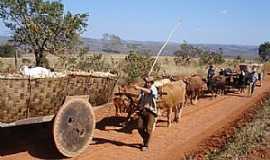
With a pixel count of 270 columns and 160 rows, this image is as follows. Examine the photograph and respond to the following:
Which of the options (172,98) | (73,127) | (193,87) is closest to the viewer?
(73,127)

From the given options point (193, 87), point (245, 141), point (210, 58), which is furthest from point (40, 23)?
point (210, 58)

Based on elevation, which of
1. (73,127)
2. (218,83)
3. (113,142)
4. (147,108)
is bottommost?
(113,142)

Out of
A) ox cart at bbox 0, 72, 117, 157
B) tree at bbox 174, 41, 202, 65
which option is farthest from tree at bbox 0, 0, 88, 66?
tree at bbox 174, 41, 202, 65

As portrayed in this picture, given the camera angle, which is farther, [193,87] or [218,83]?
[218,83]

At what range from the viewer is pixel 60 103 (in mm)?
10008

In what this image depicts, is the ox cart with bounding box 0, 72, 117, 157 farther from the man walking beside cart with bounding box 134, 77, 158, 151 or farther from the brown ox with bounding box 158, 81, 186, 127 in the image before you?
the brown ox with bounding box 158, 81, 186, 127

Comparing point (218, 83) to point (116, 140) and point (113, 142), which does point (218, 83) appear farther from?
point (113, 142)

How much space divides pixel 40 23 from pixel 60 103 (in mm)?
11824

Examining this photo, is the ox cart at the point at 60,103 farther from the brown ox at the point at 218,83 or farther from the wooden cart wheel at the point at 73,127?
the brown ox at the point at 218,83

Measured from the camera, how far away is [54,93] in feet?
31.8

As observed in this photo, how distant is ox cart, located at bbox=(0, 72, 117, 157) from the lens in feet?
29.4

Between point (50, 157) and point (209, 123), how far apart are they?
672 cm

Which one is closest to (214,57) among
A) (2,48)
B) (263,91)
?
(2,48)

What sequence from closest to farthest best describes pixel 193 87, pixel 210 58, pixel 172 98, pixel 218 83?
pixel 172 98
pixel 193 87
pixel 218 83
pixel 210 58
